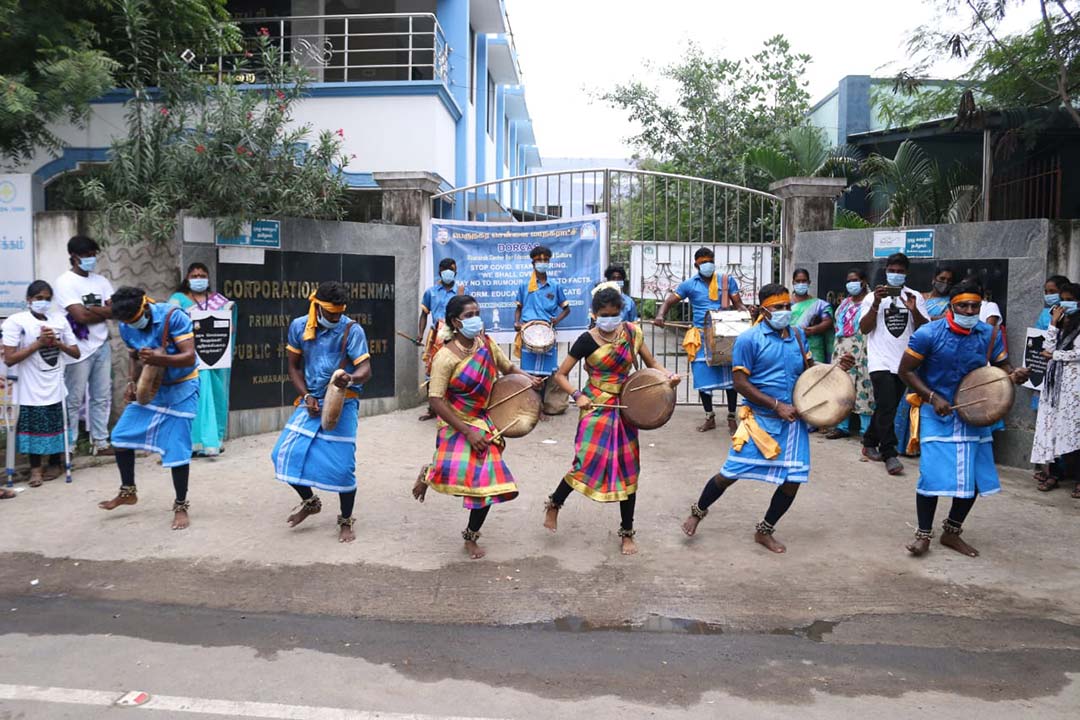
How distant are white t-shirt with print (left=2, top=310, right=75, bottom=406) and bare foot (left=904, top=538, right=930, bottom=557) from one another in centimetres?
656

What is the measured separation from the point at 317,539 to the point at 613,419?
2.14m

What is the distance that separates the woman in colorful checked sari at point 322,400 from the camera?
5.57 m

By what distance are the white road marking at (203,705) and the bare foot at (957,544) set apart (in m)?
3.58

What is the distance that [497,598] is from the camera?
15.8 feet

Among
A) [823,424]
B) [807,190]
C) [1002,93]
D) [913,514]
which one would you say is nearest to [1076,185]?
[1002,93]

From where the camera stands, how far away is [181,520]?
597 cm

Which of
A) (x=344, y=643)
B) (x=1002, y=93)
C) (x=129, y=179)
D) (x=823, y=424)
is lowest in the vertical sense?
(x=344, y=643)

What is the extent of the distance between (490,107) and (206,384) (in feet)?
45.2

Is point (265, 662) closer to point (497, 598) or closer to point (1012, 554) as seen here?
point (497, 598)

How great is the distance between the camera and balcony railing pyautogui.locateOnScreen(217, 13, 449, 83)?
12.7 m

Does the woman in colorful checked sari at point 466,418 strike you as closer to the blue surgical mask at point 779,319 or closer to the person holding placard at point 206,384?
the blue surgical mask at point 779,319

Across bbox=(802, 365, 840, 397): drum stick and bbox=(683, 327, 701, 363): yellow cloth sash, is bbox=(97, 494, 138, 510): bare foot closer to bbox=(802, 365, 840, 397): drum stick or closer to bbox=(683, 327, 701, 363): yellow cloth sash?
bbox=(802, 365, 840, 397): drum stick

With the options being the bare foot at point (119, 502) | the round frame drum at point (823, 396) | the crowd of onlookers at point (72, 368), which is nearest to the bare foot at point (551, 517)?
the round frame drum at point (823, 396)

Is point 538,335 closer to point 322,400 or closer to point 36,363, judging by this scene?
point 322,400
